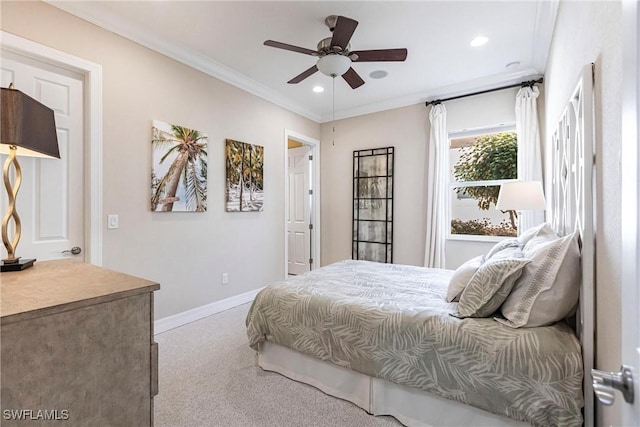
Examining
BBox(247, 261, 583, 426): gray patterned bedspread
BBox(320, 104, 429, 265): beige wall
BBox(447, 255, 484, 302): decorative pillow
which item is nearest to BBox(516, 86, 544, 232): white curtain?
BBox(320, 104, 429, 265): beige wall

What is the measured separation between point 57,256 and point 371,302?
245 cm

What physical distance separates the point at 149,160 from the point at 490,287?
9.90 feet

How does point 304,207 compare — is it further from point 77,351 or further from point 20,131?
point 77,351

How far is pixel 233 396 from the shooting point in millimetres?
1931

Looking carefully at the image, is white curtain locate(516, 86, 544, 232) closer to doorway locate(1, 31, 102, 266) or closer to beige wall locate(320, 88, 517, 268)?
beige wall locate(320, 88, 517, 268)

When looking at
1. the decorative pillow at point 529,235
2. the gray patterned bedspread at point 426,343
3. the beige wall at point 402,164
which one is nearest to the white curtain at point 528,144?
the beige wall at point 402,164

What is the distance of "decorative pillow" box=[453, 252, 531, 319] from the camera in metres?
1.51

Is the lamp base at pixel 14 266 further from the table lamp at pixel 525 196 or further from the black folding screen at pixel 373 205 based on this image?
the black folding screen at pixel 373 205

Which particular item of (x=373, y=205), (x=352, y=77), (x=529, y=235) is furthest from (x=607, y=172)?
(x=373, y=205)

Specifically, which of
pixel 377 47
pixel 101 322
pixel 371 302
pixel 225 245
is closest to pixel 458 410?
pixel 371 302

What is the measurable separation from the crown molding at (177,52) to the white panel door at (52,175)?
1.64ft

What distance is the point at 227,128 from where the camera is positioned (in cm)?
360

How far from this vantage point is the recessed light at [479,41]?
2.86 m

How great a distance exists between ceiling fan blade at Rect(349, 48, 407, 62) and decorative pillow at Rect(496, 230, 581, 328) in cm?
181
